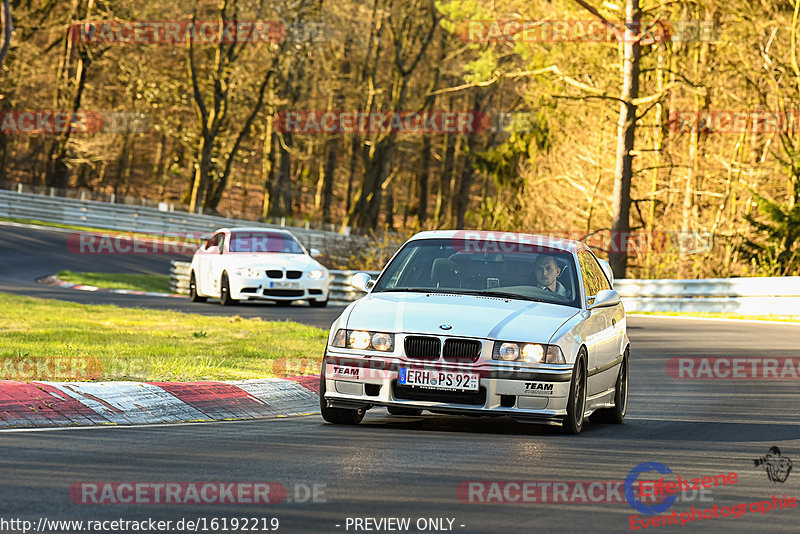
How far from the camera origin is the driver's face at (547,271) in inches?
426

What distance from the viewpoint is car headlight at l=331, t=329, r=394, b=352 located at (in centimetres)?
963

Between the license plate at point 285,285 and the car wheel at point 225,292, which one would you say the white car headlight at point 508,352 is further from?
the car wheel at point 225,292

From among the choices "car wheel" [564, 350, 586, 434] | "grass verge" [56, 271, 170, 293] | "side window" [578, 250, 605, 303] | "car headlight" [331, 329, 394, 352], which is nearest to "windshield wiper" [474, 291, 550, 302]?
"side window" [578, 250, 605, 303]

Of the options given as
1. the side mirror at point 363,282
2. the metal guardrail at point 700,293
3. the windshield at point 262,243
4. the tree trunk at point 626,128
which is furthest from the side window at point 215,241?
the side mirror at point 363,282

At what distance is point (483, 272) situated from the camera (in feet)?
35.4

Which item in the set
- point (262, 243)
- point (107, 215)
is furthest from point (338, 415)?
point (107, 215)

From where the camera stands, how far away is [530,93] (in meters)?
37.5

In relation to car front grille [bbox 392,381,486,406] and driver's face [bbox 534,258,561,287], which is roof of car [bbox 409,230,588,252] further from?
car front grille [bbox 392,381,486,406]

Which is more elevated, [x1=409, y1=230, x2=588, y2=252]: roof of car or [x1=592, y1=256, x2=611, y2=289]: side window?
[x1=409, y1=230, x2=588, y2=252]: roof of car

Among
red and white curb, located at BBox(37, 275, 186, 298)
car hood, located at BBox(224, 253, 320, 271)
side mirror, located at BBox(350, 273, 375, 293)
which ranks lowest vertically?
red and white curb, located at BBox(37, 275, 186, 298)

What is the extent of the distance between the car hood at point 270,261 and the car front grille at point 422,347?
1639cm

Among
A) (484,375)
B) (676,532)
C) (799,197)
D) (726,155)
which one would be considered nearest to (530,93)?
(726,155)

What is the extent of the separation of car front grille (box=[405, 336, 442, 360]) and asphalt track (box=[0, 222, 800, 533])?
1.92 feet

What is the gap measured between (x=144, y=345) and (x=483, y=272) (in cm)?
542
